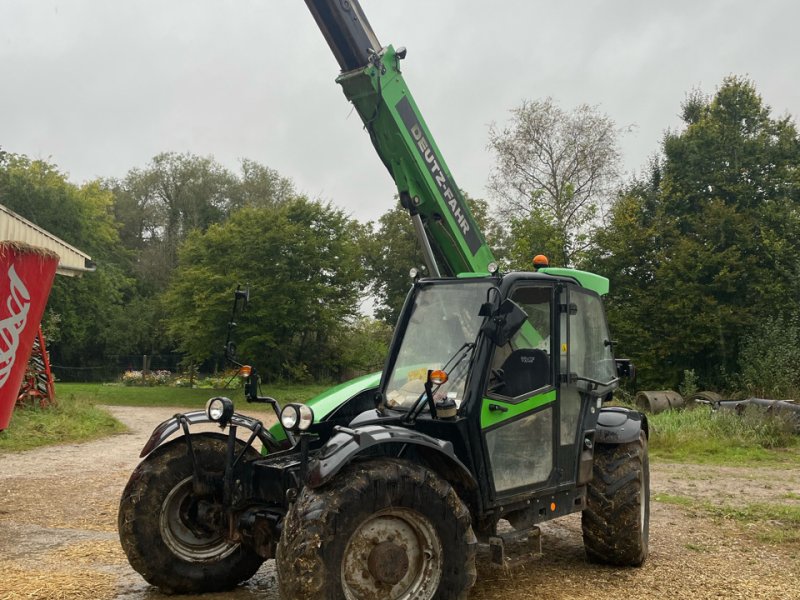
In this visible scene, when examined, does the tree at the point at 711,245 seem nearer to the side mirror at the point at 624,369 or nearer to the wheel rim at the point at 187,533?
the side mirror at the point at 624,369

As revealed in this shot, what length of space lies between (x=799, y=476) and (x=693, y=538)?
4.80 meters

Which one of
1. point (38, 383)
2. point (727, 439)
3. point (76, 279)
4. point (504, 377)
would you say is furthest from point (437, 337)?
point (76, 279)

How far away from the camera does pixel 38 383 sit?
54.1ft

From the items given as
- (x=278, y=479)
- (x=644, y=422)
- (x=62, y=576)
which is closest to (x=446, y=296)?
(x=278, y=479)

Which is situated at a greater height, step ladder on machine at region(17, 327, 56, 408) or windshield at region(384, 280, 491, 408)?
windshield at region(384, 280, 491, 408)

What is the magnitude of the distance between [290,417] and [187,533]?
139 cm

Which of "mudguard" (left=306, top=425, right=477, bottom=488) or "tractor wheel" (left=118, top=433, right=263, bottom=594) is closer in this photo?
"mudguard" (left=306, top=425, right=477, bottom=488)

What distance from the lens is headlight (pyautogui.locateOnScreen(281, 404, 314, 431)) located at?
4.61m

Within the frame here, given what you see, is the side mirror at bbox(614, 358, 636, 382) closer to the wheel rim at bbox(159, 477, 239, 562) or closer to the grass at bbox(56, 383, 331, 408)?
the wheel rim at bbox(159, 477, 239, 562)

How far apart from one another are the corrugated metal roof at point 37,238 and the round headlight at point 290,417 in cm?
1036

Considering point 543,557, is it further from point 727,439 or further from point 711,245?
point 711,245

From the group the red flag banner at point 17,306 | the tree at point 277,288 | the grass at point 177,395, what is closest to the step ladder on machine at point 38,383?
the red flag banner at point 17,306

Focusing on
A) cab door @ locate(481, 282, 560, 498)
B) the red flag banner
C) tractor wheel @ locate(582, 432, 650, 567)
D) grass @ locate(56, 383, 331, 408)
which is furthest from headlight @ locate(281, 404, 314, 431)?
grass @ locate(56, 383, 331, 408)

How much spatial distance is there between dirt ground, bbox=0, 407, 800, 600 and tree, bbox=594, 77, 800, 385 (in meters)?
13.9
